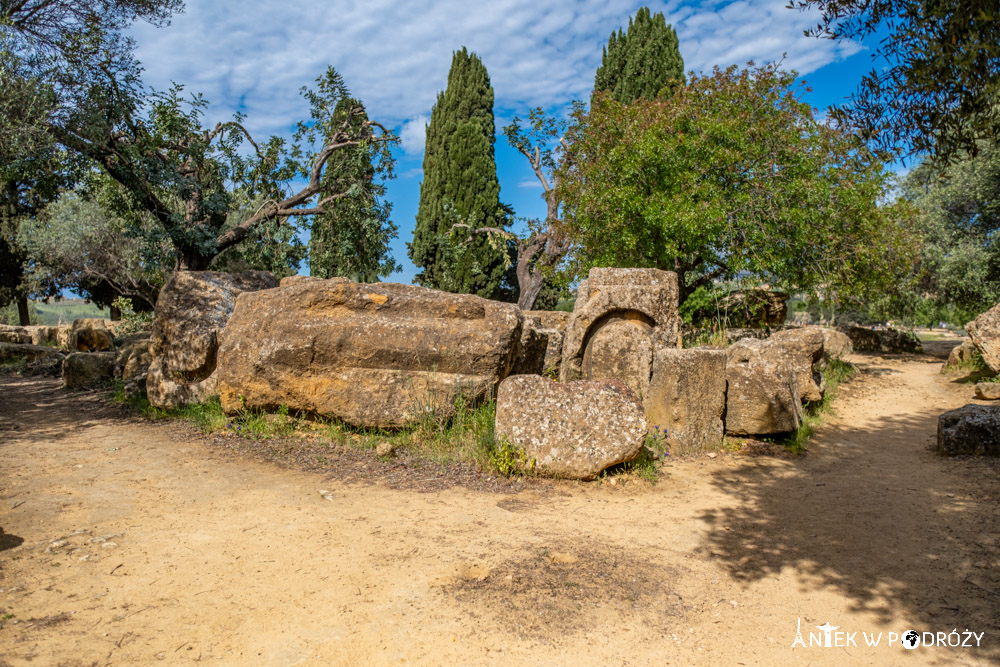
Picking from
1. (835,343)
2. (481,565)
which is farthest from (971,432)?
(835,343)

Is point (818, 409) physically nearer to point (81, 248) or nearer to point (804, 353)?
point (804, 353)

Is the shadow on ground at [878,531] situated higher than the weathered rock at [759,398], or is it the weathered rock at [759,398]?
the weathered rock at [759,398]

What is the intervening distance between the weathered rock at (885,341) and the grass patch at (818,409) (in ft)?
20.2

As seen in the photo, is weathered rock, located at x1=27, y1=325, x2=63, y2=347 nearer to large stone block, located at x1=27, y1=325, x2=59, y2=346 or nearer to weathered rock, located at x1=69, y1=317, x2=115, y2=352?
large stone block, located at x1=27, y1=325, x2=59, y2=346

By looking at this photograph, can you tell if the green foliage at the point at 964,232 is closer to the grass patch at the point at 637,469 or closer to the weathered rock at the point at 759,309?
the weathered rock at the point at 759,309

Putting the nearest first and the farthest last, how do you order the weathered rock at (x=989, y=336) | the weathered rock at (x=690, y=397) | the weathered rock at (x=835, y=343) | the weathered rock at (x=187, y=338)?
1. the weathered rock at (x=690, y=397)
2. the weathered rock at (x=187, y=338)
3. the weathered rock at (x=989, y=336)
4. the weathered rock at (x=835, y=343)

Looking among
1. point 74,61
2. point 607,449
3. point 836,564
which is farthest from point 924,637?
point 74,61

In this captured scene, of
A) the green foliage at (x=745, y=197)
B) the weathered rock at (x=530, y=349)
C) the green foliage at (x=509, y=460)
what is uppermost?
the green foliage at (x=745, y=197)

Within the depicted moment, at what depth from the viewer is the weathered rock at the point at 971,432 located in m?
7.11

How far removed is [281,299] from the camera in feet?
26.0

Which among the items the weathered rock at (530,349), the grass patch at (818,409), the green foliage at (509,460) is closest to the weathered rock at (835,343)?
the grass patch at (818,409)

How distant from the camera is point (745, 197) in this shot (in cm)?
1212

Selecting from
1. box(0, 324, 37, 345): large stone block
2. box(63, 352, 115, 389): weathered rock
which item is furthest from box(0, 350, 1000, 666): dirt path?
box(0, 324, 37, 345): large stone block

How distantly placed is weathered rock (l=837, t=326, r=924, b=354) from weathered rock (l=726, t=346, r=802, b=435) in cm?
1297
